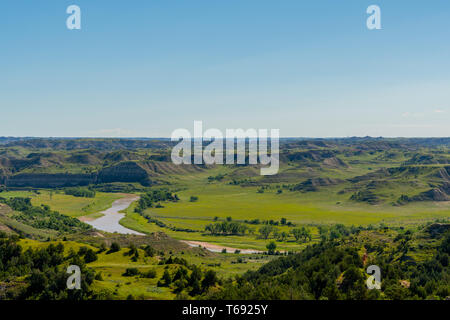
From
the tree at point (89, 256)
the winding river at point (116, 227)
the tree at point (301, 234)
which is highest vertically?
the tree at point (89, 256)

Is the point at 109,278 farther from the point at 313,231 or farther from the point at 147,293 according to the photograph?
the point at 313,231

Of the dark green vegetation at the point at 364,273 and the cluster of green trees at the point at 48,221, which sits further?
the cluster of green trees at the point at 48,221

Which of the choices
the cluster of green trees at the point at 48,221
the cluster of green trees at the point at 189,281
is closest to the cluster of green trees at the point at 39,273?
the cluster of green trees at the point at 189,281

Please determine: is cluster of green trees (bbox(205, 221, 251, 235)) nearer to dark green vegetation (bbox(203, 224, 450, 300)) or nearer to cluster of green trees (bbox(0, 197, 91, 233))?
cluster of green trees (bbox(0, 197, 91, 233))

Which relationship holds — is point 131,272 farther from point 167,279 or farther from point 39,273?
point 39,273

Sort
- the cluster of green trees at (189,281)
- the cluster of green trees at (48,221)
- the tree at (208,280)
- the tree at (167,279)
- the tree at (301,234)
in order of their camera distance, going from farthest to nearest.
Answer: the cluster of green trees at (48,221)
the tree at (301,234)
the tree at (167,279)
the tree at (208,280)
the cluster of green trees at (189,281)

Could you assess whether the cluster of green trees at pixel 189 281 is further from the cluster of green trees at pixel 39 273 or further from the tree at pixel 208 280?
the cluster of green trees at pixel 39 273

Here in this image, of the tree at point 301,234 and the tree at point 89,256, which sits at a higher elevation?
the tree at point 89,256

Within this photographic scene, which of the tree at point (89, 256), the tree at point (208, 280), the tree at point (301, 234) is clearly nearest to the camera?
the tree at point (208, 280)

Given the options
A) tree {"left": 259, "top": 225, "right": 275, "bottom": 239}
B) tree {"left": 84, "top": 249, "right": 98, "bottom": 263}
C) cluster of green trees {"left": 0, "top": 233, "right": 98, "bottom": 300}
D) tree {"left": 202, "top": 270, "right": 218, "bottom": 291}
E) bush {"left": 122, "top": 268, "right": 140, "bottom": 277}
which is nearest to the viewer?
cluster of green trees {"left": 0, "top": 233, "right": 98, "bottom": 300}

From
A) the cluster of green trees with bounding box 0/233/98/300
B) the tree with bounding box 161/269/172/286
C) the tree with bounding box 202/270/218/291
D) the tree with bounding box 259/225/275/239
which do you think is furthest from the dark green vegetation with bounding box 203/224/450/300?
the tree with bounding box 259/225/275/239
